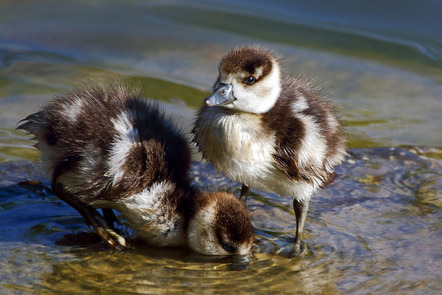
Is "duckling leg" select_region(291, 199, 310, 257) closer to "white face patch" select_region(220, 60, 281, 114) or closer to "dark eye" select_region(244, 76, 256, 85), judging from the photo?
"white face patch" select_region(220, 60, 281, 114)

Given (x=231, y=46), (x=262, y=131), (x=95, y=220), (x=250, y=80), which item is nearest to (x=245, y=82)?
(x=250, y=80)

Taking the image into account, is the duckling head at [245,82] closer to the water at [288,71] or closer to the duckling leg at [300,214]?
the duckling leg at [300,214]

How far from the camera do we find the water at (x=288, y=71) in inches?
150

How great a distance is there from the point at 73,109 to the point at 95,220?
Result: 2.24 ft

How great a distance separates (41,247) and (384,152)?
293 cm

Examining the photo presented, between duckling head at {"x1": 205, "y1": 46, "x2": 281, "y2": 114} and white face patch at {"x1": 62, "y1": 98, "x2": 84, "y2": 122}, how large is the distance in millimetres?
781

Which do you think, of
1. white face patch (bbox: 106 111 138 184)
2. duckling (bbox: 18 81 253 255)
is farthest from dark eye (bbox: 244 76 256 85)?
white face patch (bbox: 106 111 138 184)

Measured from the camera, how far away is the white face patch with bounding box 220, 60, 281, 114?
4105 millimetres

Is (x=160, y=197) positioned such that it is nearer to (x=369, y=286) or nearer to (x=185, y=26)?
(x=369, y=286)

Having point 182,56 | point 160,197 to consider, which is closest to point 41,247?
point 160,197

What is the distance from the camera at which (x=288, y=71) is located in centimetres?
593

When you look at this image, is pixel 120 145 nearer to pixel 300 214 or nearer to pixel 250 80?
pixel 250 80

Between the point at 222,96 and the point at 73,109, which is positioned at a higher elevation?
the point at 222,96

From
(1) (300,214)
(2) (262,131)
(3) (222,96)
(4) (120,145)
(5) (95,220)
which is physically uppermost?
(3) (222,96)
